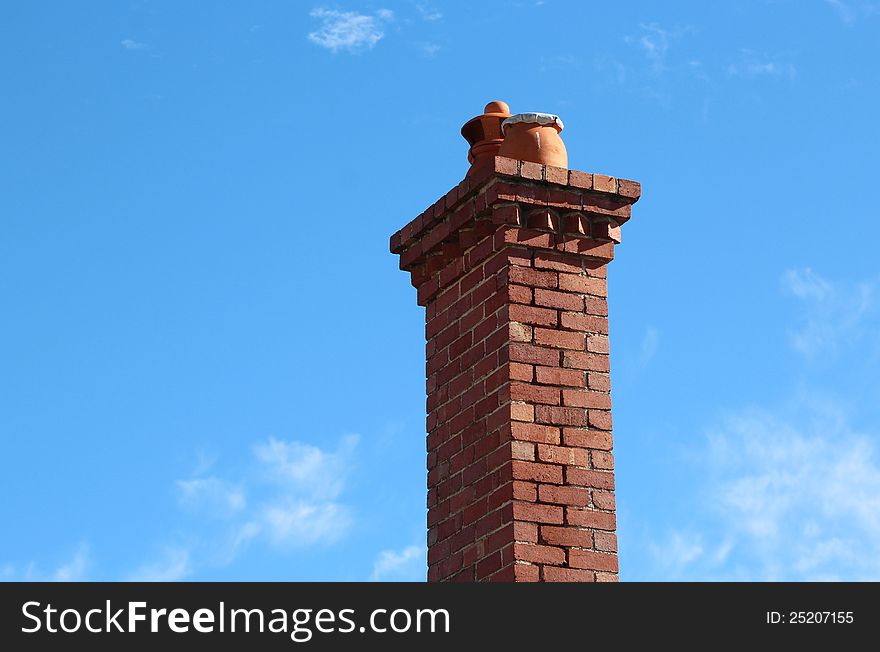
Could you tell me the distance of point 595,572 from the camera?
927 centimetres

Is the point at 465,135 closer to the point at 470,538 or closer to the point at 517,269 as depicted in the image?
the point at 517,269

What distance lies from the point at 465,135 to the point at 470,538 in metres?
2.30

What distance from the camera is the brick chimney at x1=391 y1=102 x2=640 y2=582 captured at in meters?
9.27

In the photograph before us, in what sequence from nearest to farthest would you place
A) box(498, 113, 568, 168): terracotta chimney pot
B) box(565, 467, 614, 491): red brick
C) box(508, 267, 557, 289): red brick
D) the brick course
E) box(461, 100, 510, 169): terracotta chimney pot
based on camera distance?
1. the brick course
2. box(565, 467, 614, 491): red brick
3. box(508, 267, 557, 289): red brick
4. box(498, 113, 568, 168): terracotta chimney pot
5. box(461, 100, 510, 169): terracotta chimney pot

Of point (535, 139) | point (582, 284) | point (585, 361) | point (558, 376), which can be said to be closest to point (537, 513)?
point (558, 376)

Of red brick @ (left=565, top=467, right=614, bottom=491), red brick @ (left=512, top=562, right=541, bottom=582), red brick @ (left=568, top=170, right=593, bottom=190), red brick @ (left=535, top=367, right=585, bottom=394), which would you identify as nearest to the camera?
red brick @ (left=512, top=562, right=541, bottom=582)

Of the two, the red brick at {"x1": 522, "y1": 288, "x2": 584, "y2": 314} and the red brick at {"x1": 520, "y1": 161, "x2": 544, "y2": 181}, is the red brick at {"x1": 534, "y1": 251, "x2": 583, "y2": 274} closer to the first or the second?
the red brick at {"x1": 522, "y1": 288, "x2": 584, "y2": 314}

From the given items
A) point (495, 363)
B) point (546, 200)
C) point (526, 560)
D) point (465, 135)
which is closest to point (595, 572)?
point (526, 560)

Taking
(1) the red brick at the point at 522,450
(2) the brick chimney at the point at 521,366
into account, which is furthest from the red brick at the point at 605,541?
(1) the red brick at the point at 522,450

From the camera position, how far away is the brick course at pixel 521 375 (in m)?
9.26

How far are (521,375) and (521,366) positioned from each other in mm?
46

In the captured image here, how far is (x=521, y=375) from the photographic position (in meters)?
9.43

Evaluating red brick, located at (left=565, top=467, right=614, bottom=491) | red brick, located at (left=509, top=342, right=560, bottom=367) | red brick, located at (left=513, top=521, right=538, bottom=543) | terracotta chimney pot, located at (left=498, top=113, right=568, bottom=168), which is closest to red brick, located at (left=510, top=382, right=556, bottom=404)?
red brick, located at (left=509, top=342, right=560, bottom=367)
